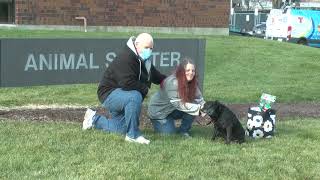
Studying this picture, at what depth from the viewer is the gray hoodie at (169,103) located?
7354mm

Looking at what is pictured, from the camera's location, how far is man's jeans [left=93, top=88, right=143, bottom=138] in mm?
6805

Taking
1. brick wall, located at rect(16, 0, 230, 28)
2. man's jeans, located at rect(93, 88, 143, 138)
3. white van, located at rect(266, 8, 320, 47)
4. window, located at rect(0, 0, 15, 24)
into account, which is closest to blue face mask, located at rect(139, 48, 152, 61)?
man's jeans, located at rect(93, 88, 143, 138)

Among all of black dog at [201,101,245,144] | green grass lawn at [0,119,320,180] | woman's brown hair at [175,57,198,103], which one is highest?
woman's brown hair at [175,57,198,103]

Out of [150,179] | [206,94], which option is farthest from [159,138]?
[206,94]

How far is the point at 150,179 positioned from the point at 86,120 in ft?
7.35

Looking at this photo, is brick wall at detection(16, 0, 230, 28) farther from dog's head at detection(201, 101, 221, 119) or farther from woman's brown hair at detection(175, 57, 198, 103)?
dog's head at detection(201, 101, 221, 119)

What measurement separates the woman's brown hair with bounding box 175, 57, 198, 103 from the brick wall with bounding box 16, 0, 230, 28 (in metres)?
18.0

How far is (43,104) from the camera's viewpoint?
422 inches

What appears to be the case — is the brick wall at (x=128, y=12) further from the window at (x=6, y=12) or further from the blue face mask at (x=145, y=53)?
the blue face mask at (x=145, y=53)

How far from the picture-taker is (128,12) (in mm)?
26188

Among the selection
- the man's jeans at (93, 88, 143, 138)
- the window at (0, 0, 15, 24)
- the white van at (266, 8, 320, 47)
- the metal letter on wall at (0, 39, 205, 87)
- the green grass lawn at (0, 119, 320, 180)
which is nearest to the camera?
the green grass lawn at (0, 119, 320, 180)

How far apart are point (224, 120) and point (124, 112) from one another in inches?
44.7

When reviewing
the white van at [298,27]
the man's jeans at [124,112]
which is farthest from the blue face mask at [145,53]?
the white van at [298,27]

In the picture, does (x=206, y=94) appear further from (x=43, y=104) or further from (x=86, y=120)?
(x=86, y=120)
